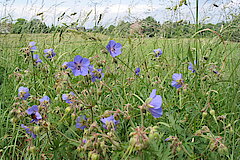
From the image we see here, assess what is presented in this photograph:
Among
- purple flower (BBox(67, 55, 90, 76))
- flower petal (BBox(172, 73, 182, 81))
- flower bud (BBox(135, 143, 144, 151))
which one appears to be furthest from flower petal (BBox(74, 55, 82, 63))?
flower petal (BBox(172, 73, 182, 81))

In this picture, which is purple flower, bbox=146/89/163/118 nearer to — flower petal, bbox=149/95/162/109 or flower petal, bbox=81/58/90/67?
flower petal, bbox=149/95/162/109

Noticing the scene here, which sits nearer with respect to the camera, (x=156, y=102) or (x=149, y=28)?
(x=156, y=102)

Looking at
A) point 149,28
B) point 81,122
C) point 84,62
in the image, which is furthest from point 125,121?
point 149,28

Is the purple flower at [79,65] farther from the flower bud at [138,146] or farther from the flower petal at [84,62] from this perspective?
the flower bud at [138,146]

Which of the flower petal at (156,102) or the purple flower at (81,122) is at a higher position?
the flower petal at (156,102)

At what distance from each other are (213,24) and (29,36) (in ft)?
9.49

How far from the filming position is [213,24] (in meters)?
3.15

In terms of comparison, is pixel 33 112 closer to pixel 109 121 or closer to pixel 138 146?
pixel 109 121

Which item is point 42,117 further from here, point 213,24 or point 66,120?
point 213,24

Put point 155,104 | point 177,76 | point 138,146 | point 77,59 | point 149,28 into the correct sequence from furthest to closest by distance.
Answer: point 149,28, point 177,76, point 77,59, point 155,104, point 138,146

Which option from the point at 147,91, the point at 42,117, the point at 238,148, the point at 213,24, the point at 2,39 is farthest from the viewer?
the point at 2,39

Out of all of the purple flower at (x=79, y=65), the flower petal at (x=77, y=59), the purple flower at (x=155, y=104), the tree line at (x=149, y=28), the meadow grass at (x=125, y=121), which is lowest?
the meadow grass at (x=125, y=121)

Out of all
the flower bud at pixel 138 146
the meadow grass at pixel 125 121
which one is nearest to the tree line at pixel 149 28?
the meadow grass at pixel 125 121

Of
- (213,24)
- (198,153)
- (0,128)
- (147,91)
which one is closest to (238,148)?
(198,153)
